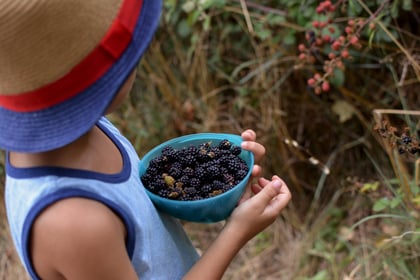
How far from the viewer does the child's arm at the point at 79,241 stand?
2.98 feet

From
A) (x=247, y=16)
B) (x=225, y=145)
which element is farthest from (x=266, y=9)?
(x=225, y=145)

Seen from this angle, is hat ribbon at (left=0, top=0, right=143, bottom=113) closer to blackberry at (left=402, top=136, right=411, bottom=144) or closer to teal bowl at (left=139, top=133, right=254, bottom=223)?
teal bowl at (left=139, top=133, right=254, bottom=223)

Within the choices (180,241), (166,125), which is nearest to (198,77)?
(166,125)

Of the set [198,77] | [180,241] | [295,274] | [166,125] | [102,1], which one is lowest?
[295,274]

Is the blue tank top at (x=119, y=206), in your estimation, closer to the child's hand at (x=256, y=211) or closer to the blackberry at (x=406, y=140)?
the child's hand at (x=256, y=211)

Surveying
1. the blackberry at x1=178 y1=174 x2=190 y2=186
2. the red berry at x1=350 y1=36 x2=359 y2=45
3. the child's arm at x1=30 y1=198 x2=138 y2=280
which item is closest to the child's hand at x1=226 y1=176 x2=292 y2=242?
the blackberry at x1=178 y1=174 x2=190 y2=186

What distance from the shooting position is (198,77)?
2.61m

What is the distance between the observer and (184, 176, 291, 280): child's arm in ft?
3.64

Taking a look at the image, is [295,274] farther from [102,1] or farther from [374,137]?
[102,1]

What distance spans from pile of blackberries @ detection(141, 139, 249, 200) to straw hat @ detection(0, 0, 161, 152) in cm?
26

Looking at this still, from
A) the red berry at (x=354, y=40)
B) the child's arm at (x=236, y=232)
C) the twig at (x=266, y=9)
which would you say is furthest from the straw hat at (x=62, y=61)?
the twig at (x=266, y=9)

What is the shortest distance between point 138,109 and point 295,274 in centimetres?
101

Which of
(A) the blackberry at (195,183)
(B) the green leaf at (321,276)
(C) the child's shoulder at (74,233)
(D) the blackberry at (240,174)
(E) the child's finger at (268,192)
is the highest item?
(C) the child's shoulder at (74,233)

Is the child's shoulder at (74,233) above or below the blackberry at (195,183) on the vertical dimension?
above
